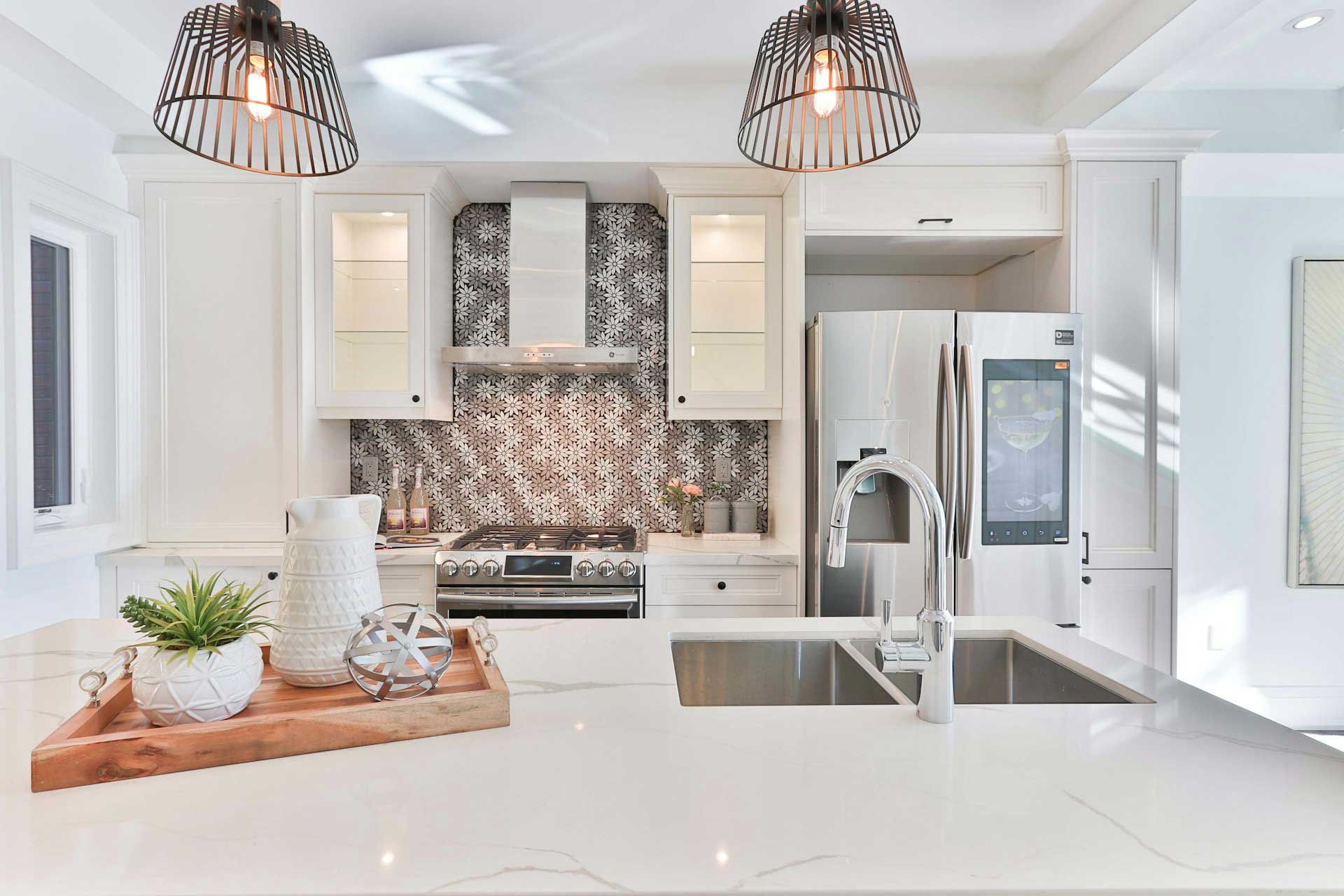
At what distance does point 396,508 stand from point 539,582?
87 centimetres

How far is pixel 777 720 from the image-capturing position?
1085mm

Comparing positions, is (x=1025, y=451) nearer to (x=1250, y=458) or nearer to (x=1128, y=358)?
(x=1128, y=358)

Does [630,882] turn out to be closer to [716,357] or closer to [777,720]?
[777,720]

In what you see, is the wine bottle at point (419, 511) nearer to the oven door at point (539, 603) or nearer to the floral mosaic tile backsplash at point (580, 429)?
the floral mosaic tile backsplash at point (580, 429)

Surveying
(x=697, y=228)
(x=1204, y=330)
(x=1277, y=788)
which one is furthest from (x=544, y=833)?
(x=1204, y=330)

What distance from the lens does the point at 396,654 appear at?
1044 millimetres

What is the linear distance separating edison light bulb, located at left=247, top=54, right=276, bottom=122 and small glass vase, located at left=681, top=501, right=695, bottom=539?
2266 mm

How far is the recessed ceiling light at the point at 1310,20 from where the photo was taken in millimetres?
2348

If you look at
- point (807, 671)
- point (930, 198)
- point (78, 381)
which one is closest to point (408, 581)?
point (78, 381)

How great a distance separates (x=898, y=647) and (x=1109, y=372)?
205 cm

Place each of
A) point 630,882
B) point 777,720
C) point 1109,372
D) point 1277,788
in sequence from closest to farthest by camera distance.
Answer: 1. point 630,882
2. point 1277,788
3. point 777,720
4. point 1109,372

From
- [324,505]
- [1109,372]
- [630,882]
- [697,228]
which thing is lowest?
[630,882]

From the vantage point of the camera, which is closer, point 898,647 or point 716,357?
point 898,647

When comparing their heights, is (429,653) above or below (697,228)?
below
